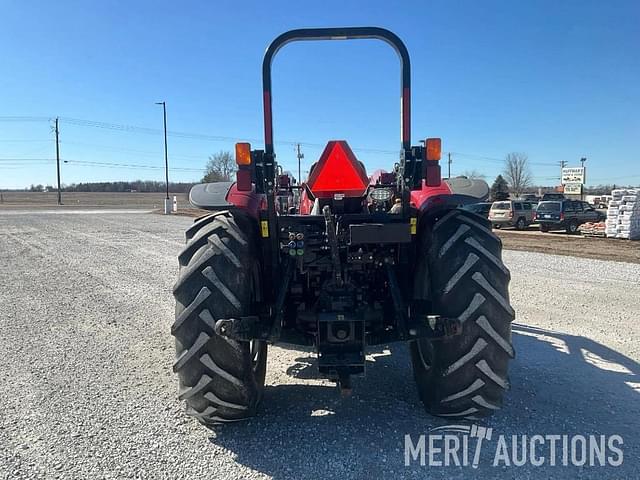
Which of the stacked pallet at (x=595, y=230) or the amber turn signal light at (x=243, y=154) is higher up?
the amber turn signal light at (x=243, y=154)

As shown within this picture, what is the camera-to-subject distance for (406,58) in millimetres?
3264

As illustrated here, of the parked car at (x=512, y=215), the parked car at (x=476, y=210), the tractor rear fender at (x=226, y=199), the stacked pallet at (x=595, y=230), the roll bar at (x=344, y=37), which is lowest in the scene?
the stacked pallet at (x=595, y=230)

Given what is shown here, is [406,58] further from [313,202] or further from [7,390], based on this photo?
[7,390]

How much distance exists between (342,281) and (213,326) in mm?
1005

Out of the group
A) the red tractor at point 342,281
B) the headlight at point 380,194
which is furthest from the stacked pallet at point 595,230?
the headlight at point 380,194

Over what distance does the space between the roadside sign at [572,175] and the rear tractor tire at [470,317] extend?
50.1m

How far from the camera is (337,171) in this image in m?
3.73

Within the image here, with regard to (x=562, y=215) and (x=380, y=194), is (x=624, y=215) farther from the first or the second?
(x=380, y=194)

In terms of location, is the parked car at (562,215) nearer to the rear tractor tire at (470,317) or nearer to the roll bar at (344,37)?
the rear tractor tire at (470,317)

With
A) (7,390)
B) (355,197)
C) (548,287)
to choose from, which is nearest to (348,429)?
(355,197)

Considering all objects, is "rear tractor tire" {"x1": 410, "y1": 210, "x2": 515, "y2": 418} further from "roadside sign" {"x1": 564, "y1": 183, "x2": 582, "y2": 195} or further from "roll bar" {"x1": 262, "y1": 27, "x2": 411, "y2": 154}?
"roadside sign" {"x1": 564, "y1": 183, "x2": 582, "y2": 195}

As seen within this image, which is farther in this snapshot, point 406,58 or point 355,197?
point 355,197

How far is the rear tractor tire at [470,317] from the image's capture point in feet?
10.1

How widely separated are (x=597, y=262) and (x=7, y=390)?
40.9 ft
